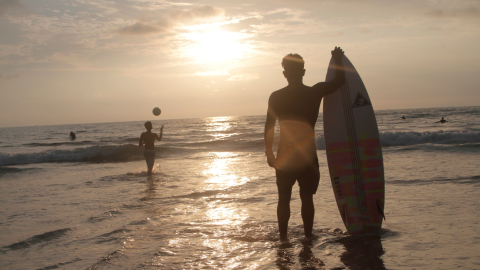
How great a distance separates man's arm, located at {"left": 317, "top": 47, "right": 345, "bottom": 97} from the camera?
3.59 meters

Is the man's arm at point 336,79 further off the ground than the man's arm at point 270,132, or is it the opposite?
the man's arm at point 336,79

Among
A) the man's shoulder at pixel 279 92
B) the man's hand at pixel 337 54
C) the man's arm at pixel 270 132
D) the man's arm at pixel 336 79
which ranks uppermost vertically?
the man's hand at pixel 337 54

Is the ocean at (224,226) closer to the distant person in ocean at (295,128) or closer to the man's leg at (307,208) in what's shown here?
the man's leg at (307,208)

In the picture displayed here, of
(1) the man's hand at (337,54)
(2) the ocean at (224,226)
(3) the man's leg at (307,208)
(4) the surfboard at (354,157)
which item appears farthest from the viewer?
(4) the surfboard at (354,157)

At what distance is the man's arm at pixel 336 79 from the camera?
3.59m

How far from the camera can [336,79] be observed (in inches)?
146

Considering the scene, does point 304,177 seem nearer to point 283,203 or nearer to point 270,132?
point 283,203

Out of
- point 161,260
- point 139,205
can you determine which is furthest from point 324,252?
point 139,205

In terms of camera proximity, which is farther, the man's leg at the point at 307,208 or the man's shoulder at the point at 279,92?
the man's leg at the point at 307,208

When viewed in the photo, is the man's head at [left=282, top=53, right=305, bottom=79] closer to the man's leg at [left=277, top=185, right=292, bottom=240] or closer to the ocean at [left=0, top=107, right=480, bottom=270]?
the man's leg at [left=277, top=185, right=292, bottom=240]

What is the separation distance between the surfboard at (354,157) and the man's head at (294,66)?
2.76 ft

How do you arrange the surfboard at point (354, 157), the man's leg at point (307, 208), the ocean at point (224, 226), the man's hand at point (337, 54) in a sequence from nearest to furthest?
the ocean at point (224, 226) → the man's leg at point (307, 208) → the man's hand at point (337, 54) → the surfboard at point (354, 157)

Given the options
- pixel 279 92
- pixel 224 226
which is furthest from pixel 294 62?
pixel 224 226

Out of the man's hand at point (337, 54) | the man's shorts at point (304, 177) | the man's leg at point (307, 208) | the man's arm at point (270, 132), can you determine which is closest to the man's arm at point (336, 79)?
the man's hand at point (337, 54)
